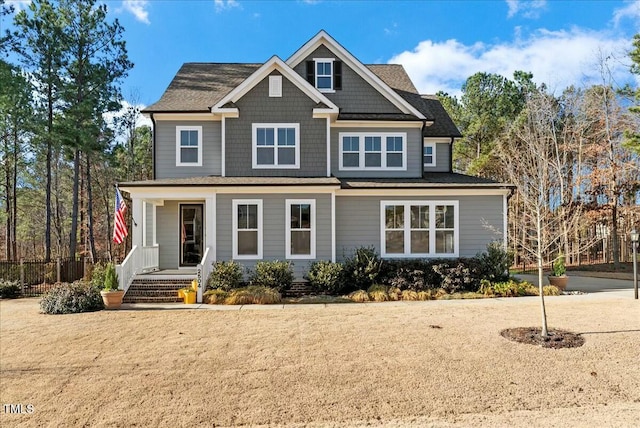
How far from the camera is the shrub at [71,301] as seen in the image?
35.7 feet

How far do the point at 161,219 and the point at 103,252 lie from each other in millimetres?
20303

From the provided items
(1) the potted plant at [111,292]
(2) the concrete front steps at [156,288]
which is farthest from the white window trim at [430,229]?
(1) the potted plant at [111,292]

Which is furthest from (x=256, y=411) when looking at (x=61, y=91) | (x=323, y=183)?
(x=61, y=91)

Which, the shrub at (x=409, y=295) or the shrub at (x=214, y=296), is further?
the shrub at (x=409, y=295)

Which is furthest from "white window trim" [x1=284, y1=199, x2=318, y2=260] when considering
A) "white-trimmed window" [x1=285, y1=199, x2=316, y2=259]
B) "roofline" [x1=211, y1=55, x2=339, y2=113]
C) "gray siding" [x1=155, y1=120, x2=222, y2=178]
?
"roofline" [x1=211, y1=55, x2=339, y2=113]

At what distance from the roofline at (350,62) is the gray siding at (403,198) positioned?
4716 millimetres

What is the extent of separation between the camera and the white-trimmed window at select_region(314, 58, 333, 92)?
17.0m

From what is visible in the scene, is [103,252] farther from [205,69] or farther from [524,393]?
[524,393]

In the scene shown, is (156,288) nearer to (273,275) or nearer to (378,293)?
(273,275)

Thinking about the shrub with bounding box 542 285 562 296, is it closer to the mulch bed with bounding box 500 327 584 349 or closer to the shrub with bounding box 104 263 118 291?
the mulch bed with bounding box 500 327 584 349

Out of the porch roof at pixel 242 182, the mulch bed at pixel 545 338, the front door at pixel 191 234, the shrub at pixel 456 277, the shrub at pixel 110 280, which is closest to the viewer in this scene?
the mulch bed at pixel 545 338

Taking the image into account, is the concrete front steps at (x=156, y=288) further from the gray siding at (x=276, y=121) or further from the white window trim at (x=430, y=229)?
the white window trim at (x=430, y=229)

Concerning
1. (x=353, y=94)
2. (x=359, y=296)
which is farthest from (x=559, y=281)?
(x=353, y=94)

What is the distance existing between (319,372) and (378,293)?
658 cm
